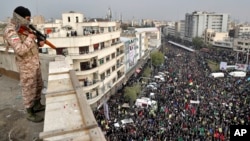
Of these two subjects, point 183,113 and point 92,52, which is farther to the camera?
point 92,52

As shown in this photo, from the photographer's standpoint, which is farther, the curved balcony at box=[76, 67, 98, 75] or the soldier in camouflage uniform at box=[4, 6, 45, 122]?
the curved balcony at box=[76, 67, 98, 75]

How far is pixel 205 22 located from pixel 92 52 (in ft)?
298

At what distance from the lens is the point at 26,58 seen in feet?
13.1

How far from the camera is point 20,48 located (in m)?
3.57

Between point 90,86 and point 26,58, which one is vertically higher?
point 26,58

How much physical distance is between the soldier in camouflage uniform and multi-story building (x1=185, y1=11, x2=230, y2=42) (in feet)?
346

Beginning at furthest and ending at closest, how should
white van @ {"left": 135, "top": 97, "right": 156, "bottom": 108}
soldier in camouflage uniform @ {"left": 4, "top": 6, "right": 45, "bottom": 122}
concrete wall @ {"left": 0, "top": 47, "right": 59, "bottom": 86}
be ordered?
1. white van @ {"left": 135, "top": 97, "right": 156, "bottom": 108}
2. concrete wall @ {"left": 0, "top": 47, "right": 59, "bottom": 86}
3. soldier in camouflage uniform @ {"left": 4, "top": 6, "right": 45, "bottom": 122}

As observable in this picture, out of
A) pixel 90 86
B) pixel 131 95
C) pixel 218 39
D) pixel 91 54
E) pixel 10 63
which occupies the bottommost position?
pixel 131 95

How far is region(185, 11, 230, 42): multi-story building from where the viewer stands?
10212 cm

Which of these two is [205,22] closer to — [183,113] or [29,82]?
[183,113]

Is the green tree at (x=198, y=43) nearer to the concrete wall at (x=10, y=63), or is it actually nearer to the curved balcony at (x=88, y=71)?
the curved balcony at (x=88, y=71)

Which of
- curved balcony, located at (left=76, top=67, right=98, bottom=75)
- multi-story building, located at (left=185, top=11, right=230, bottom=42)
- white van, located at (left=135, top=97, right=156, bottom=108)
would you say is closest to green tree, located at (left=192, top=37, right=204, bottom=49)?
multi-story building, located at (left=185, top=11, right=230, bottom=42)

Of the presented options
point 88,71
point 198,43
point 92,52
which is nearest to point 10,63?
point 88,71

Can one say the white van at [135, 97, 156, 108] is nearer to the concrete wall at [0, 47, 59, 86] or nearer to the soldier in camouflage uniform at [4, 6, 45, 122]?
the concrete wall at [0, 47, 59, 86]
